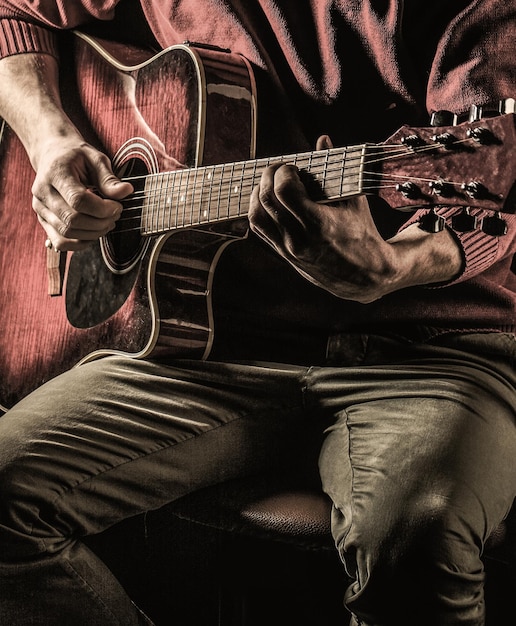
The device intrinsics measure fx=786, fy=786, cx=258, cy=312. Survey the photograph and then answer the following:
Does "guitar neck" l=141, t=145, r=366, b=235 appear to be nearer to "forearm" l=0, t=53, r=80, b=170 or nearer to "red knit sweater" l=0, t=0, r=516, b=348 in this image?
"red knit sweater" l=0, t=0, r=516, b=348

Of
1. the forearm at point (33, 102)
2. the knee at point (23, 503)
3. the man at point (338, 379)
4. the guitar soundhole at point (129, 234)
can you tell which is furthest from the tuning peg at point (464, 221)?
the forearm at point (33, 102)

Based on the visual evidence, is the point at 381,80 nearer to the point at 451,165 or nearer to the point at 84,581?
the point at 451,165

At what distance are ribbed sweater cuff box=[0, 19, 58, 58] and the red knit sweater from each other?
0.30 m

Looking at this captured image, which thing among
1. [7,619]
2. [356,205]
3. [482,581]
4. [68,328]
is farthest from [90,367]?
[482,581]

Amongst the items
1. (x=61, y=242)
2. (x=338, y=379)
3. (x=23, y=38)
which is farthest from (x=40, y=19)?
(x=338, y=379)

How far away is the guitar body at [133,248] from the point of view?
114 cm

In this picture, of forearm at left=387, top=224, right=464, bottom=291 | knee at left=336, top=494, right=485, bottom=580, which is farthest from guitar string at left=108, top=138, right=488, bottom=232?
knee at left=336, top=494, right=485, bottom=580

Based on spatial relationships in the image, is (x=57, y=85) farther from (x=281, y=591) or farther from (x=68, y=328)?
(x=281, y=591)

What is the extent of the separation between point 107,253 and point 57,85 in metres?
0.38

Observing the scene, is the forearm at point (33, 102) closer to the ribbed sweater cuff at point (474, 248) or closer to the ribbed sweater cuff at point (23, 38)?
the ribbed sweater cuff at point (23, 38)

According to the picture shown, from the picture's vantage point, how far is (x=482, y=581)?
870 millimetres

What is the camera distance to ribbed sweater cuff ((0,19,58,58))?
4.61 ft

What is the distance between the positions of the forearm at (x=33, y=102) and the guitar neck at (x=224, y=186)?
0.83 feet

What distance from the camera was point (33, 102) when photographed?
136cm
